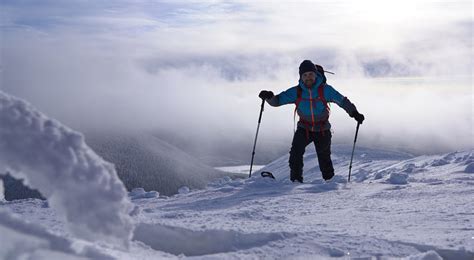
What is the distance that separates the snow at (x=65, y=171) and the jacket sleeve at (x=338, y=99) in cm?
631

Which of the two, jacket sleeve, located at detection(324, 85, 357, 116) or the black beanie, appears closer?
the black beanie

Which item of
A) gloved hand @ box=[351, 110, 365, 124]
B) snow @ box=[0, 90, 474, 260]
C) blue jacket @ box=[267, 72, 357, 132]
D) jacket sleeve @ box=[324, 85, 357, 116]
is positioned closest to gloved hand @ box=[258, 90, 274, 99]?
blue jacket @ box=[267, 72, 357, 132]

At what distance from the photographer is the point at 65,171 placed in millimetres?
2535

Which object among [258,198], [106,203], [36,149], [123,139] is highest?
[36,149]

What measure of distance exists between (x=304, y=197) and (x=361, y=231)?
7.32 ft

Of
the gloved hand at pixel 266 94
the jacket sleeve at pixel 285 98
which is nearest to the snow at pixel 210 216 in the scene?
the jacket sleeve at pixel 285 98

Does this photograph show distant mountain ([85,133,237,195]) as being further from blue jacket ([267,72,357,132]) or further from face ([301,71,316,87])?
face ([301,71,316,87])

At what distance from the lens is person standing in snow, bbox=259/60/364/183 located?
28.0ft

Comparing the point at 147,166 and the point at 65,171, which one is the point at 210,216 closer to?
the point at 65,171

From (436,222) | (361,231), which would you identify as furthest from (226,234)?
(436,222)

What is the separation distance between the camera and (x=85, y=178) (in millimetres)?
2553

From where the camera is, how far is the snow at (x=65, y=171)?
2533 millimetres

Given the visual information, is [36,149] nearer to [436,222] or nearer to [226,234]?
[226,234]

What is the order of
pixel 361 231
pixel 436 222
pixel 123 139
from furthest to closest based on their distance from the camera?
pixel 123 139
pixel 436 222
pixel 361 231
